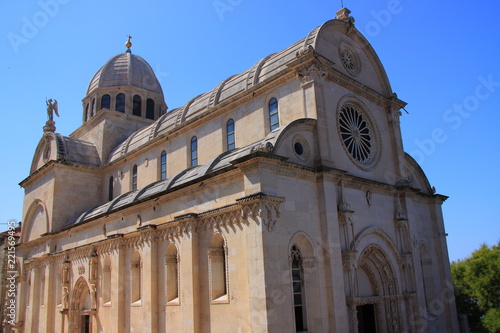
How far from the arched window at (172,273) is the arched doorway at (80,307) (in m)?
9.34

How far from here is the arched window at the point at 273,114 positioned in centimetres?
2230

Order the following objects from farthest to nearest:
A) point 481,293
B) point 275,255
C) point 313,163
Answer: point 481,293 → point 313,163 → point 275,255

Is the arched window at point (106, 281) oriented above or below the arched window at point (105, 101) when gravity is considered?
below

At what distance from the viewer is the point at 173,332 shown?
20156 millimetres

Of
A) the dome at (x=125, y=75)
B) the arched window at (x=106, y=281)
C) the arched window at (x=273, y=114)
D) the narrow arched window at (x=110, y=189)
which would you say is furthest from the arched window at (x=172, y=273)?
the dome at (x=125, y=75)

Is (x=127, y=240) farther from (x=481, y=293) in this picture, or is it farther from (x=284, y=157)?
(x=481, y=293)

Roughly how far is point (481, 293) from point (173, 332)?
2659 centimetres

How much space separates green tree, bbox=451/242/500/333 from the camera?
34.2 meters

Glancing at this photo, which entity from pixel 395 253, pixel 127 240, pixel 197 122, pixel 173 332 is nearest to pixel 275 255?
pixel 173 332

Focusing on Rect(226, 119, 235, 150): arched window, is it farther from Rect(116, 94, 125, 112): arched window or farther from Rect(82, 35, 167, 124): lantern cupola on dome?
Rect(116, 94, 125, 112): arched window

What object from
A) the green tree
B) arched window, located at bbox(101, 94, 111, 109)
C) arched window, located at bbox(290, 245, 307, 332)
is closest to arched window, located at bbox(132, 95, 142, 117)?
arched window, located at bbox(101, 94, 111, 109)

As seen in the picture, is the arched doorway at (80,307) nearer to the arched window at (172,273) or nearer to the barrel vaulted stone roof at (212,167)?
the barrel vaulted stone roof at (212,167)

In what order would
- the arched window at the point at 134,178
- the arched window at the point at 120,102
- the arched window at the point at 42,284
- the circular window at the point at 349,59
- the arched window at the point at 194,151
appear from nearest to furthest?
the circular window at the point at 349,59 → the arched window at the point at 194,151 → the arched window at the point at 134,178 → the arched window at the point at 42,284 → the arched window at the point at 120,102

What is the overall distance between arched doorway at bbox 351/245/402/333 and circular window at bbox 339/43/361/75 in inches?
380
